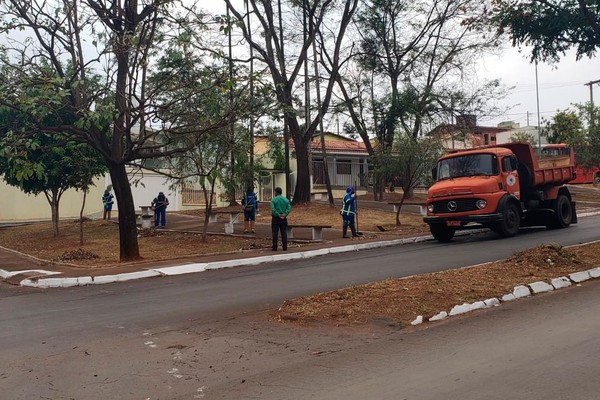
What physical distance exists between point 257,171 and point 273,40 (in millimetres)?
7042

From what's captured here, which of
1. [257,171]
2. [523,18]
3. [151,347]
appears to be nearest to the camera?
[151,347]

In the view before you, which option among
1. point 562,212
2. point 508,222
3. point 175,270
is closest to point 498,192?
point 508,222

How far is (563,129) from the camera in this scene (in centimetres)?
5600

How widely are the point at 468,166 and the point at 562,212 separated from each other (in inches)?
181

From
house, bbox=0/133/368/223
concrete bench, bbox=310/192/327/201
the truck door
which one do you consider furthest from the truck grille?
house, bbox=0/133/368/223

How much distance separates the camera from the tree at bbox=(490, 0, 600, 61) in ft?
42.4

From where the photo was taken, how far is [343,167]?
42312 mm

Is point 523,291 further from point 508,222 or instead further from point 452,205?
point 508,222

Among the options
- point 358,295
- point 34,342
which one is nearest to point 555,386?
point 358,295

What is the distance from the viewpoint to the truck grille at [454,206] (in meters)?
16.8

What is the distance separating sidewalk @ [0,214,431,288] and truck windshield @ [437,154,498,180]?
2347 mm

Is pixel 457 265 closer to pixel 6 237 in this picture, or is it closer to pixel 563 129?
pixel 6 237

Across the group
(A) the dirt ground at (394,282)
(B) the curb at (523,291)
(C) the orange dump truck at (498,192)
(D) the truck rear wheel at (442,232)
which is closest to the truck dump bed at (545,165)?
(C) the orange dump truck at (498,192)

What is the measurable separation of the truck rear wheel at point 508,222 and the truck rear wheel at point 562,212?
2738 millimetres
